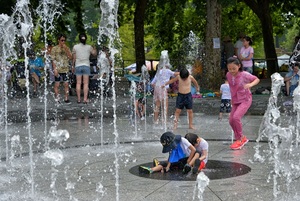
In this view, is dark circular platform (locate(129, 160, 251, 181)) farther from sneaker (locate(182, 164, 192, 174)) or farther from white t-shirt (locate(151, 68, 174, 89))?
white t-shirt (locate(151, 68, 174, 89))

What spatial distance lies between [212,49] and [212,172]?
13.1 metres

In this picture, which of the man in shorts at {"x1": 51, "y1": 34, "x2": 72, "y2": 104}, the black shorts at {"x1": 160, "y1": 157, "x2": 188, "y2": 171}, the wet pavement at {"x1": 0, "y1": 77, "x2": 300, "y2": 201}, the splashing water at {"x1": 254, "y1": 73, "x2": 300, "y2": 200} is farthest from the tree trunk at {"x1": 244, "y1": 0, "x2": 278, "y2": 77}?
the black shorts at {"x1": 160, "y1": 157, "x2": 188, "y2": 171}

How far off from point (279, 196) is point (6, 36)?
13.7 metres

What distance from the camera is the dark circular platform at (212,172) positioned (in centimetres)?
774

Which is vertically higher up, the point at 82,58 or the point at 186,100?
the point at 82,58

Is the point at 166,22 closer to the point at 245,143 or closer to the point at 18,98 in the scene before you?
the point at 18,98

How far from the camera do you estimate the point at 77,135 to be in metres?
11.7

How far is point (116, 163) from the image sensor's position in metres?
8.67

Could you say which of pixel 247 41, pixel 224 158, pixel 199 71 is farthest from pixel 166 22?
pixel 224 158

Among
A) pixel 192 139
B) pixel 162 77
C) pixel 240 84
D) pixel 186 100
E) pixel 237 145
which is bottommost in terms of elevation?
pixel 237 145

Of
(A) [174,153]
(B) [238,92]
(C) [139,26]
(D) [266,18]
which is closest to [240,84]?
(B) [238,92]

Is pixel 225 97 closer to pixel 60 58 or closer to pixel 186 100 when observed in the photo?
pixel 186 100

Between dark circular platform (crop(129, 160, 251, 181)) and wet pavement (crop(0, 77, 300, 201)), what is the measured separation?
11 millimetres

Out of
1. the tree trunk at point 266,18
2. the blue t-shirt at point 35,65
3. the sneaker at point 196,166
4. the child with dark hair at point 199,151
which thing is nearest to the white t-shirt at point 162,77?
the sneaker at point 196,166
